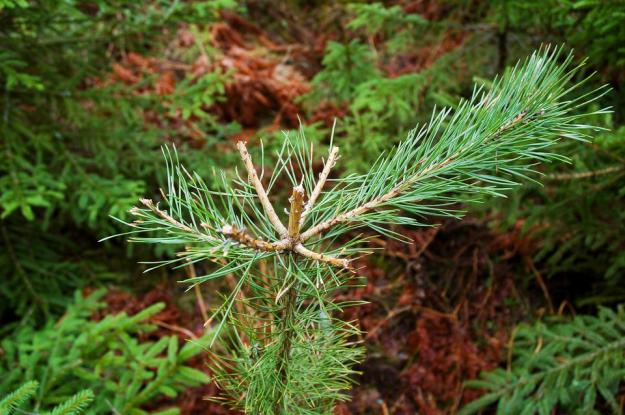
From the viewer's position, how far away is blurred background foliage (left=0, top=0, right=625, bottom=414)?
214cm

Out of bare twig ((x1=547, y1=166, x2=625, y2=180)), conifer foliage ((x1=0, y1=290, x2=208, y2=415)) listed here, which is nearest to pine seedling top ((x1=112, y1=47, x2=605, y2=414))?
conifer foliage ((x1=0, y1=290, x2=208, y2=415))

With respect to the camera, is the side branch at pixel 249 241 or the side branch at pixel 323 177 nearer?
the side branch at pixel 249 241

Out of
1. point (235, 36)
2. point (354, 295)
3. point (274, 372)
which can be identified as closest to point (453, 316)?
point (354, 295)

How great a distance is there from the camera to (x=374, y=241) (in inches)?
118

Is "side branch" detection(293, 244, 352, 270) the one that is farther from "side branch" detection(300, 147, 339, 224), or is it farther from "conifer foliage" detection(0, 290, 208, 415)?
"conifer foliage" detection(0, 290, 208, 415)

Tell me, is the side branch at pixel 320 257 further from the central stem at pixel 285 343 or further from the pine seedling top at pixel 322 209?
the central stem at pixel 285 343

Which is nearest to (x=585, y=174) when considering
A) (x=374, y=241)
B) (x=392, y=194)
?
(x=374, y=241)

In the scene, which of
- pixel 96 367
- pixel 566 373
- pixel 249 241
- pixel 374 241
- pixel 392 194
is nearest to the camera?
pixel 249 241

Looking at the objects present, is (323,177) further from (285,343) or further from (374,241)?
(374,241)

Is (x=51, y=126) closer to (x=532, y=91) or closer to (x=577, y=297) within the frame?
(x=532, y=91)

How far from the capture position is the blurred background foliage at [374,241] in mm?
2143

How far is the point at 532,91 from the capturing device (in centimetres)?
97

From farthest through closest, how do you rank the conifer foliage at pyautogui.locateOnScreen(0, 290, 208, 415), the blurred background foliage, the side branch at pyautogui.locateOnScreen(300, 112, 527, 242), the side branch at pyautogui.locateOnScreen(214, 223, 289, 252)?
1. the blurred background foliage
2. the conifer foliage at pyautogui.locateOnScreen(0, 290, 208, 415)
3. the side branch at pyautogui.locateOnScreen(300, 112, 527, 242)
4. the side branch at pyautogui.locateOnScreen(214, 223, 289, 252)

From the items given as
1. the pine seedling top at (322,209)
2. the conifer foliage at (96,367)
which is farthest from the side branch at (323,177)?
the conifer foliage at (96,367)
